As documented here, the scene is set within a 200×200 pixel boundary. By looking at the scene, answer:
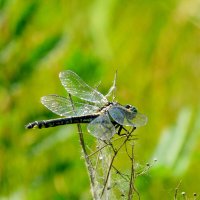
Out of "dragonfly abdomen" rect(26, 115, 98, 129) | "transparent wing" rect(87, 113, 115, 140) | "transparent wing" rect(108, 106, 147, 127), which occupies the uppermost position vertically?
"transparent wing" rect(108, 106, 147, 127)

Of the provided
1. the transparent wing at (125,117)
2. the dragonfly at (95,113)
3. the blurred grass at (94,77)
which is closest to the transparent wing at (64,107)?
the dragonfly at (95,113)

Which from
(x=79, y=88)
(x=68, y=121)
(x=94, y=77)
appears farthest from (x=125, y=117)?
(x=94, y=77)

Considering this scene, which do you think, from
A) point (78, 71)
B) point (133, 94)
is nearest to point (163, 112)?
point (133, 94)

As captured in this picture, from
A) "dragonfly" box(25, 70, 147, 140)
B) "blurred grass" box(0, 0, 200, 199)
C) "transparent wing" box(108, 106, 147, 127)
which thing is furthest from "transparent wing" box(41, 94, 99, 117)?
"blurred grass" box(0, 0, 200, 199)

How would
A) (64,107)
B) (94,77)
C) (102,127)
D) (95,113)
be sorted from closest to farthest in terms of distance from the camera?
(102,127), (95,113), (64,107), (94,77)

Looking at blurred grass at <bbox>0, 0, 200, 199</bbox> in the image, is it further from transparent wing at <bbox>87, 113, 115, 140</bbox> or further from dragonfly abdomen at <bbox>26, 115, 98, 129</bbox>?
A: transparent wing at <bbox>87, 113, 115, 140</bbox>

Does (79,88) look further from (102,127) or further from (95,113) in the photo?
(102,127)

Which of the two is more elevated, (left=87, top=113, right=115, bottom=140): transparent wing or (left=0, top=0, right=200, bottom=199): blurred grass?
(left=87, top=113, right=115, bottom=140): transparent wing
